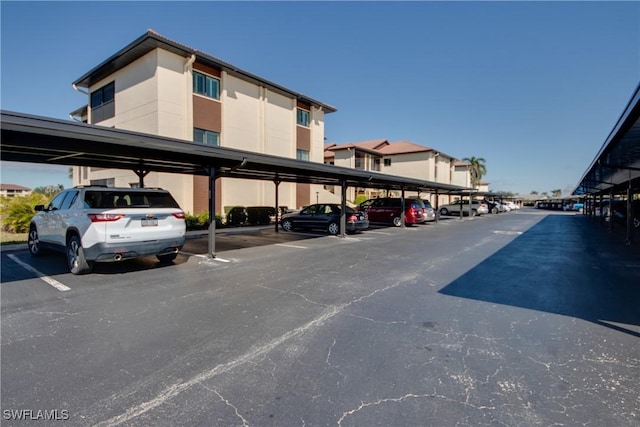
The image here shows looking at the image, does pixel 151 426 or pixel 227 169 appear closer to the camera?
pixel 151 426

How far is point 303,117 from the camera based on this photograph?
25531 millimetres

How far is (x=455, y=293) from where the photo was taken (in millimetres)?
5730

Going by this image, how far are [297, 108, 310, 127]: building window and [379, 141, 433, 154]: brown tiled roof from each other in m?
23.2

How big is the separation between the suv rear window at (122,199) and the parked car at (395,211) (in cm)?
1491

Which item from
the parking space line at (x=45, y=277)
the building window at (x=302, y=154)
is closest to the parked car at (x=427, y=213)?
the building window at (x=302, y=154)

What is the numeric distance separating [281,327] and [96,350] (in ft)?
6.60

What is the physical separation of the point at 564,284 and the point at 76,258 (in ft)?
32.0

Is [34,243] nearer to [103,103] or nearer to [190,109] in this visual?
[190,109]

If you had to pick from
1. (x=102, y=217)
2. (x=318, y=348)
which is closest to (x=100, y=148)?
(x=102, y=217)

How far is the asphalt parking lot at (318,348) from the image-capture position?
258 cm

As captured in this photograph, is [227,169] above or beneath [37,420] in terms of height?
above

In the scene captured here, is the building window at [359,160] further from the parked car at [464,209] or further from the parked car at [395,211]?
the parked car at [395,211]

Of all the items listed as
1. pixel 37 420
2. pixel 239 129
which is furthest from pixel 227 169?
pixel 239 129

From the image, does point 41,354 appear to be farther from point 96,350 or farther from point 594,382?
point 594,382
